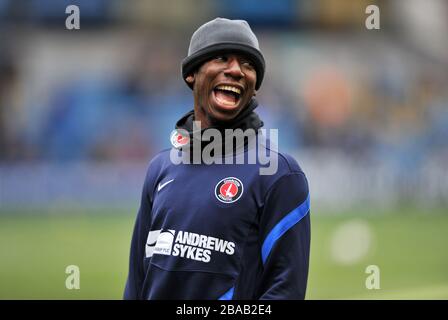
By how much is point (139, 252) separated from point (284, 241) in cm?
60

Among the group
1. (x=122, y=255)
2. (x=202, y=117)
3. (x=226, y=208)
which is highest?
(x=122, y=255)

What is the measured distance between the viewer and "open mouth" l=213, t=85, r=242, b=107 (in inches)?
107

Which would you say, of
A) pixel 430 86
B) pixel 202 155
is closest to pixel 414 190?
pixel 430 86

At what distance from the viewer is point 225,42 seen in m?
2.71

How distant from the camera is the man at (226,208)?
8.59 feet

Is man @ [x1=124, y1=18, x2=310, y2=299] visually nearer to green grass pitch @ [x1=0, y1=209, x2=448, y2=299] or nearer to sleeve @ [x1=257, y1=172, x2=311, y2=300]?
Answer: sleeve @ [x1=257, y1=172, x2=311, y2=300]

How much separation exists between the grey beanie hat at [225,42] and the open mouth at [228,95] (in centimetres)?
11

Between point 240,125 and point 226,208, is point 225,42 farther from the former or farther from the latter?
point 226,208

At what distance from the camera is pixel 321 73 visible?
58.7 ft

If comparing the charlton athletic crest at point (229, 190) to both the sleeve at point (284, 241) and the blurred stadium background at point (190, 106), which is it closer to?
the sleeve at point (284, 241)

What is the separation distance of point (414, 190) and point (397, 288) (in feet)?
22.0

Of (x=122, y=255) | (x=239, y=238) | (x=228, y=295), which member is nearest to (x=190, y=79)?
(x=239, y=238)

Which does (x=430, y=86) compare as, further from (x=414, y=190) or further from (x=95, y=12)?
(x=95, y=12)

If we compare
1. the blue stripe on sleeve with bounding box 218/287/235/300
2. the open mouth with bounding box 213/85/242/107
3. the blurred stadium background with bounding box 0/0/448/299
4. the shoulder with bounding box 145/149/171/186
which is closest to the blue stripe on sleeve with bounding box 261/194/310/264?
the blue stripe on sleeve with bounding box 218/287/235/300
